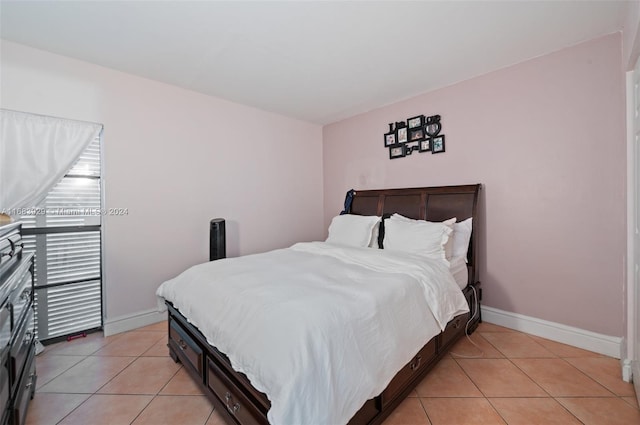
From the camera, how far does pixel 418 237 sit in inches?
99.1

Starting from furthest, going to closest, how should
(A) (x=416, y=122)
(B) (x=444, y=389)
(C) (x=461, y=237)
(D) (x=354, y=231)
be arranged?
(A) (x=416, y=122) < (D) (x=354, y=231) < (C) (x=461, y=237) < (B) (x=444, y=389)

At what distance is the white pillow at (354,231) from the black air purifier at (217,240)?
125 centimetres

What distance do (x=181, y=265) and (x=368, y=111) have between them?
3.11m

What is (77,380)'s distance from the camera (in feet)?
6.27

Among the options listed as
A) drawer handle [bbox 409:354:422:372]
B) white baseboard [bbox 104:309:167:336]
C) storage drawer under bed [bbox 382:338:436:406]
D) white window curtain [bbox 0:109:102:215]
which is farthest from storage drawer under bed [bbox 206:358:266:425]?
white window curtain [bbox 0:109:102:215]

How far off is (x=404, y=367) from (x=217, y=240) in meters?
2.23

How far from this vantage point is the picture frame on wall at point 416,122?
3193 mm

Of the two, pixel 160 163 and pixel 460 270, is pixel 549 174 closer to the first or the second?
pixel 460 270

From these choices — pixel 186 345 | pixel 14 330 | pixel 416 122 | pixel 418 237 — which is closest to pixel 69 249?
pixel 14 330

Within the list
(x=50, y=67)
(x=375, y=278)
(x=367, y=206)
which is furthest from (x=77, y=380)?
(x=367, y=206)

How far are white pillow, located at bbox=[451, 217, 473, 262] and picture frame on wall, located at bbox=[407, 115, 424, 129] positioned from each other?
127cm

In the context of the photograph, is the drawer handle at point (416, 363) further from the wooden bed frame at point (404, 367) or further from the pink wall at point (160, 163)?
the pink wall at point (160, 163)

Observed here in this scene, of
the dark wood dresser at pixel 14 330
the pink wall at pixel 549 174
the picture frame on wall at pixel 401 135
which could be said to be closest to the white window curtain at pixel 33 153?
the dark wood dresser at pixel 14 330

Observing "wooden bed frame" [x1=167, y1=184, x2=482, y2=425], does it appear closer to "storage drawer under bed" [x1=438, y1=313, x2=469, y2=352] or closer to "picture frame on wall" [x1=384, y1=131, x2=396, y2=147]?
"storage drawer under bed" [x1=438, y1=313, x2=469, y2=352]
